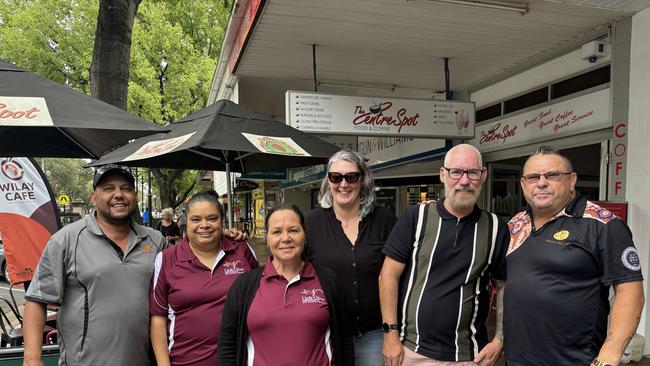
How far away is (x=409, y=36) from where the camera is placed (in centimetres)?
530

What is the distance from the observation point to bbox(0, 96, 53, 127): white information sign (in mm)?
2248

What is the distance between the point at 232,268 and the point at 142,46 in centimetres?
1656

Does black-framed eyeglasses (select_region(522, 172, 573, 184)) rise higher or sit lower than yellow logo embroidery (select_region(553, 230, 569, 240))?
higher

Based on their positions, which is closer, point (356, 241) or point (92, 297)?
point (92, 297)

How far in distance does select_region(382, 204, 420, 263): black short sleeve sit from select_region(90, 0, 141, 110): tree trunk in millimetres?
3827

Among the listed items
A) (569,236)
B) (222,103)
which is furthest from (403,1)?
(569,236)

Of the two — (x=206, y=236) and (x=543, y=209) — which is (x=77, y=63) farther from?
(x=543, y=209)

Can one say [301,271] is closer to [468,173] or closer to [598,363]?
[468,173]

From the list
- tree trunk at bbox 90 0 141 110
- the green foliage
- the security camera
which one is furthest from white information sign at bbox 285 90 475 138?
the green foliage

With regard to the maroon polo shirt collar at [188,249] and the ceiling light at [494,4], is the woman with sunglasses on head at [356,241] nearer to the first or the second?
the maroon polo shirt collar at [188,249]

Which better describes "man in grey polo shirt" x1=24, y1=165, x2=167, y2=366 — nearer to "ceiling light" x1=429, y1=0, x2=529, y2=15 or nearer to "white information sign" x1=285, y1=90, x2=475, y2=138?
"white information sign" x1=285, y1=90, x2=475, y2=138

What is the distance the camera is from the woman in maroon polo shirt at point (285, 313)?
2004 millimetres

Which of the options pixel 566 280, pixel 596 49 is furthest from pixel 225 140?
pixel 596 49

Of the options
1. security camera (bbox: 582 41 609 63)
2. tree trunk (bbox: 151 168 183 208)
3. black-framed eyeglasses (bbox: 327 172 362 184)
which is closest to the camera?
black-framed eyeglasses (bbox: 327 172 362 184)
